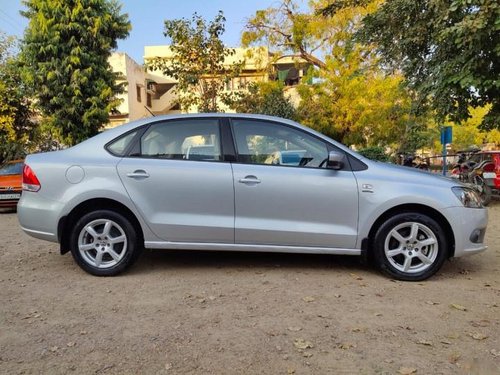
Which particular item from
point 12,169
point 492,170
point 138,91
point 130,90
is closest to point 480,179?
point 492,170

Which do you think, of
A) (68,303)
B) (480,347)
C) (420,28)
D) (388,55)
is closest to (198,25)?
(388,55)

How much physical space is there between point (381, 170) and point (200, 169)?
1.91 metres

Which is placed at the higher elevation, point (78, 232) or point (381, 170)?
point (381, 170)

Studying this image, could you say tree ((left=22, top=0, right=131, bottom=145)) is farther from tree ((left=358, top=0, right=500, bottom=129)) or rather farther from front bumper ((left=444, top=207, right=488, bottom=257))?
front bumper ((left=444, top=207, right=488, bottom=257))

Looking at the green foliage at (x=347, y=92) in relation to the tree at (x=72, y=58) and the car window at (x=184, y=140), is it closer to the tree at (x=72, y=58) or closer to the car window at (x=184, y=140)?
the tree at (x=72, y=58)

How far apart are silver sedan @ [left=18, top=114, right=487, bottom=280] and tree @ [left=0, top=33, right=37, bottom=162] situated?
1507 centimetres

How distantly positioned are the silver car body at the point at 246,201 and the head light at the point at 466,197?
6 cm

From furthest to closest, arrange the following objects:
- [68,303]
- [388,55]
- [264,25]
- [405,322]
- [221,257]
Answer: [264,25] → [388,55] → [221,257] → [68,303] → [405,322]

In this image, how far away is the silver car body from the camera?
15.6 feet

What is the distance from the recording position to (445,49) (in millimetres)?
9141

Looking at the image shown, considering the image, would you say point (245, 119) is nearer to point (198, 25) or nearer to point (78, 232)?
point (78, 232)

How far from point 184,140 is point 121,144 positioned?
68 cm

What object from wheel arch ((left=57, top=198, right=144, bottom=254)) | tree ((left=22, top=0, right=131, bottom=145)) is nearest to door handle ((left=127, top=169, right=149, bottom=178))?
wheel arch ((left=57, top=198, right=144, bottom=254))

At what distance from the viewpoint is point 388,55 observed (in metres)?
11.5
